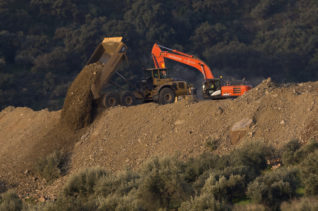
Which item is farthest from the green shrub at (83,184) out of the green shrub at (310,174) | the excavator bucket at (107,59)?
the excavator bucket at (107,59)

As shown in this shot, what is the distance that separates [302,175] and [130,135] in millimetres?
9535

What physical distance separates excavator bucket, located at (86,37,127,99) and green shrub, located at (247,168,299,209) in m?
12.5

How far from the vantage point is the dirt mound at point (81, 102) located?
2464 cm

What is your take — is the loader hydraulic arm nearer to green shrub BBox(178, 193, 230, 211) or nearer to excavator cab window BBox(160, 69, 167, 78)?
excavator cab window BBox(160, 69, 167, 78)

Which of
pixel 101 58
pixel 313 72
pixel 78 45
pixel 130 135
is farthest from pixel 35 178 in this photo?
pixel 313 72

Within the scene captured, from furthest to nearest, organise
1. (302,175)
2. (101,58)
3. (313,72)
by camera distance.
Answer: (313,72), (101,58), (302,175)

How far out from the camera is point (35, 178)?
73.0 ft

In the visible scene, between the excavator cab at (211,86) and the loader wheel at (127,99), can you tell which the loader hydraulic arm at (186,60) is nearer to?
the excavator cab at (211,86)

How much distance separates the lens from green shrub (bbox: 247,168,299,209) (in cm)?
1305

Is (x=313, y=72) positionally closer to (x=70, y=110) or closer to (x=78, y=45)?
(x=78, y=45)

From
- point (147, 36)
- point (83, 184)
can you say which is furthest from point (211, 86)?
point (147, 36)

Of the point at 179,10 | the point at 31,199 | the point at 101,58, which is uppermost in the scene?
the point at 179,10

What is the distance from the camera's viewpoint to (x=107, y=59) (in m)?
26.7

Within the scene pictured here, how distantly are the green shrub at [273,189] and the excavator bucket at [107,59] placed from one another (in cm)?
1253
